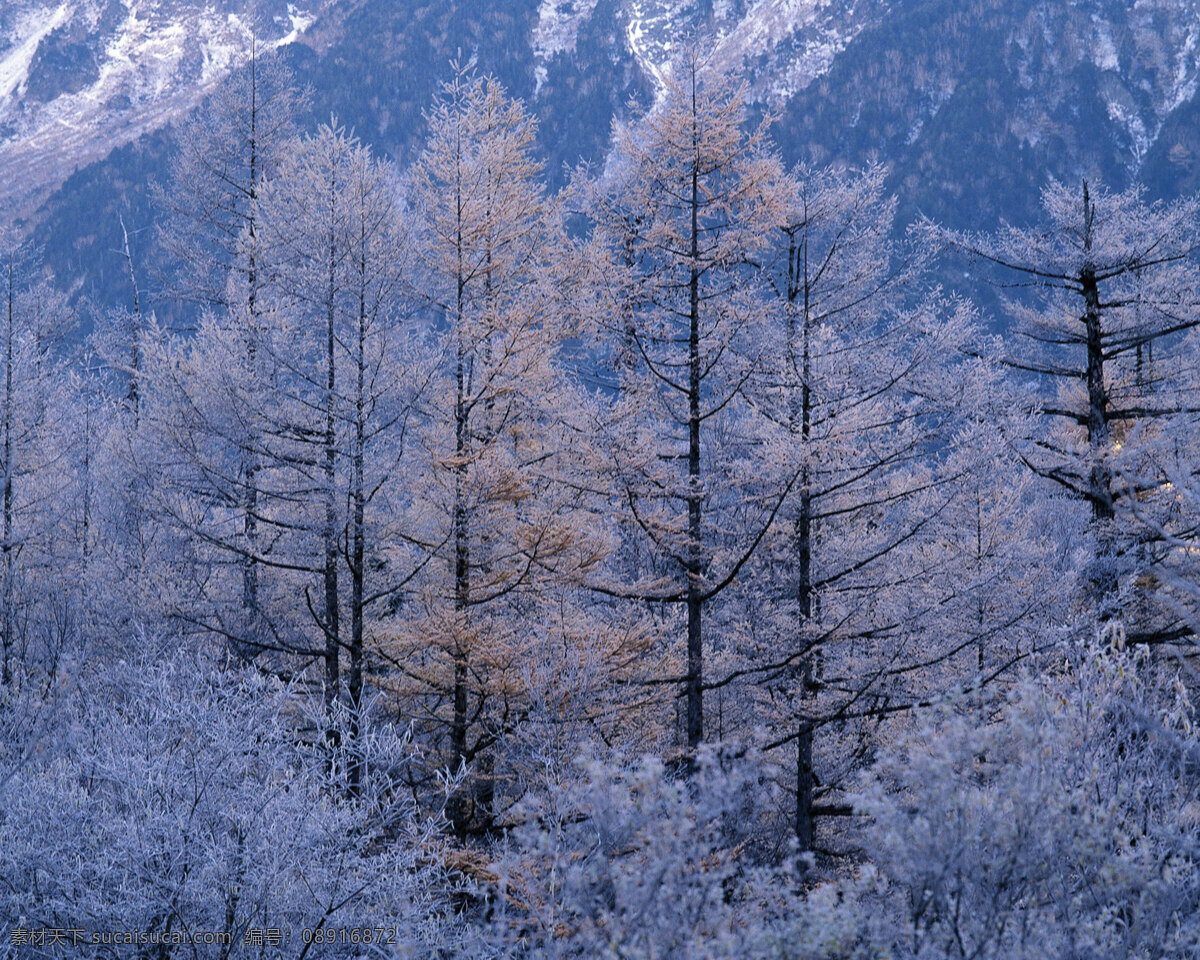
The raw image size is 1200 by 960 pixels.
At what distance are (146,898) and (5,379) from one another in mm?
12039

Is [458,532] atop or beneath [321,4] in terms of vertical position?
beneath

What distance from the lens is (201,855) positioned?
6.95 meters

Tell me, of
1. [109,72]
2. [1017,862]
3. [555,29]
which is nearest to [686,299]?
[1017,862]

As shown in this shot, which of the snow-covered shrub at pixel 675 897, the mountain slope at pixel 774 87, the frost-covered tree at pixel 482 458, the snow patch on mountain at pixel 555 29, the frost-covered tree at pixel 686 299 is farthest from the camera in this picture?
the snow patch on mountain at pixel 555 29

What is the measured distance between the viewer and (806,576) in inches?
402

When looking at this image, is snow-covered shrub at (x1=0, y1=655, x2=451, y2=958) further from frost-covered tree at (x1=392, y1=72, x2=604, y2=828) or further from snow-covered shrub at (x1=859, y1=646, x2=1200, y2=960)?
snow-covered shrub at (x1=859, y1=646, x2=1200, y2=960)

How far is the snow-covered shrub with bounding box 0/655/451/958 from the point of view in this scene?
6.85 meters

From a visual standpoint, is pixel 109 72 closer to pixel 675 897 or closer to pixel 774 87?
pixel 774 87

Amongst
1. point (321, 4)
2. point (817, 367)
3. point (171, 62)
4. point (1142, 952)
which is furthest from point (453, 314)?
Result: point (321, 4)

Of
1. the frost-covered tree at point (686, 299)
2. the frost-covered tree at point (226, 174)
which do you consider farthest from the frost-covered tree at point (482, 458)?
the frost-covered tree at point (226, 174)

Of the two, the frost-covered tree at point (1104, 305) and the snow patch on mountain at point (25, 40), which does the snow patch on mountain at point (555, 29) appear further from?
the frost-covered tree at point (1104, 305)

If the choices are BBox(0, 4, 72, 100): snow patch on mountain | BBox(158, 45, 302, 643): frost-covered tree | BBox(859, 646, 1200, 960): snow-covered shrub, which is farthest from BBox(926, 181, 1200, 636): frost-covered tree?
BBox(0, 4, 72, 100): snow patch on mountain

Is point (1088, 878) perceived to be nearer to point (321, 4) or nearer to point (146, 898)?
point (146, 898)

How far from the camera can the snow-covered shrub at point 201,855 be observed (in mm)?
6852
